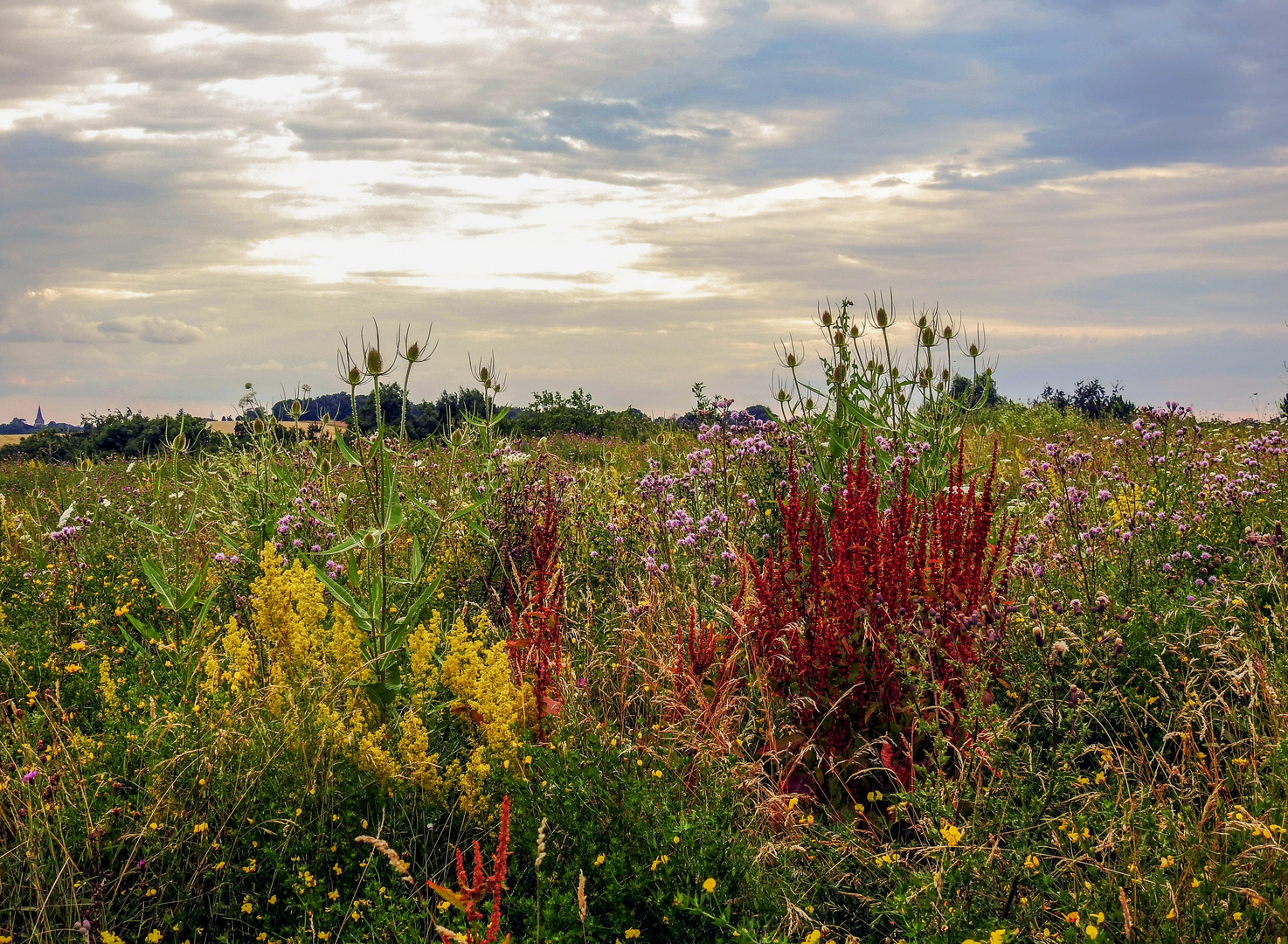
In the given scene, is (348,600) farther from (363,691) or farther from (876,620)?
(876,620)

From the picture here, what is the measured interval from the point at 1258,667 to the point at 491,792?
2.97 metres

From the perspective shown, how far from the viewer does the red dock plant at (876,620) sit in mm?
3395

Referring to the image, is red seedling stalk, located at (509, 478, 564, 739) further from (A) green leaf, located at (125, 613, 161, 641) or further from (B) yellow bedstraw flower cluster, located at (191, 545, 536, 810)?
(A) green leaf, located at (125, 613, 161, 641)

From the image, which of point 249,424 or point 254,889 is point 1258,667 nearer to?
point 254,889

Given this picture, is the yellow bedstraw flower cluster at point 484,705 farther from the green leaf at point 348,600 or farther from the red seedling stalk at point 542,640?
the green leaf at point 348,600

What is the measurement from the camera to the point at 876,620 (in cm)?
344

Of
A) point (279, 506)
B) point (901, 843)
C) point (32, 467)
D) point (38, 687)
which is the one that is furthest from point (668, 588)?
point (32, 467)

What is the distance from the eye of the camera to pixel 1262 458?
7.09 m

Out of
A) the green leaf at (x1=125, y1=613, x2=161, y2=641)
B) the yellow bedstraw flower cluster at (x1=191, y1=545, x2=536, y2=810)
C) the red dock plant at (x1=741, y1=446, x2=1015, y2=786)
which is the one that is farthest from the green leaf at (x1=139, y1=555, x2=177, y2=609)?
the red dock plant at (x1=741, y1=446, x2=1015, y2=786)

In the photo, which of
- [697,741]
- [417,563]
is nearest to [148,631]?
[417,563]

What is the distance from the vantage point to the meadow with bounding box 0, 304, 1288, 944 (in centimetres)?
266

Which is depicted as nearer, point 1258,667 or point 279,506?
point 1258,667

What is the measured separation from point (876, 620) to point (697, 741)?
815 millimetres

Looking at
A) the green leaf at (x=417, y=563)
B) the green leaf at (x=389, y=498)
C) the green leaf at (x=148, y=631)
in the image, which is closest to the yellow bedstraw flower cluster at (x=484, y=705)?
the green leaf at (x=417, y=563)
